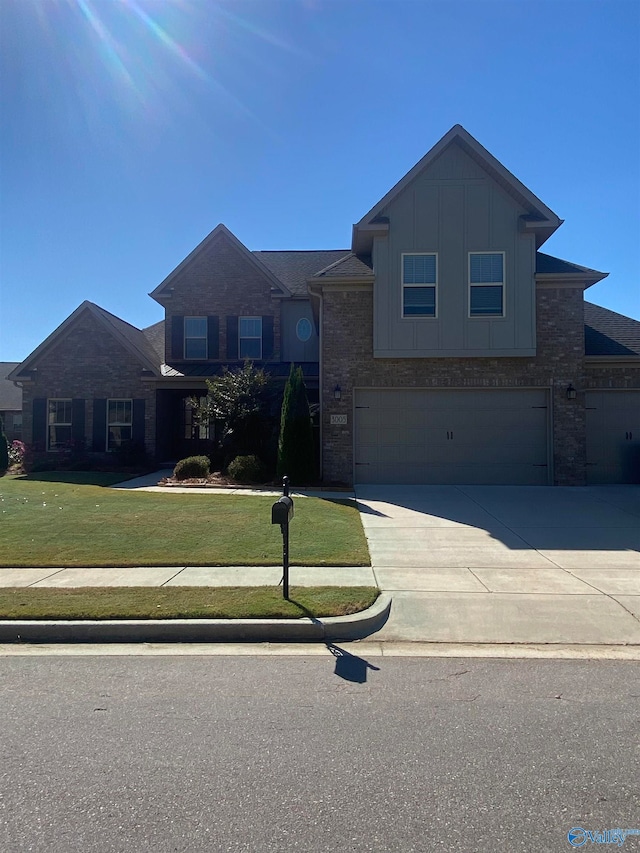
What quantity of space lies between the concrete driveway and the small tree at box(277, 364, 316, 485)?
2.24 meters

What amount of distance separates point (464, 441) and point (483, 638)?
9.66 m

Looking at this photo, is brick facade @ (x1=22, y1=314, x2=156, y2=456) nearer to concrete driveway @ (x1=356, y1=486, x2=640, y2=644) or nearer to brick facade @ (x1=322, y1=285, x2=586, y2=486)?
brick facade @ (x1=322, y1=285, x2=586, y2=486)

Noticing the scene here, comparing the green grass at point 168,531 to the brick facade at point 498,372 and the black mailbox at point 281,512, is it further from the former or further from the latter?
the brick facade at point 498,372

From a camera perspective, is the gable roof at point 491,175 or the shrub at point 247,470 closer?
the gable roof at point 491,175

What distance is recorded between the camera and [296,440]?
14.2 meters

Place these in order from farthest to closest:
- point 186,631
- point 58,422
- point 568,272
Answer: point 58,422
point 568,272
point 186,631

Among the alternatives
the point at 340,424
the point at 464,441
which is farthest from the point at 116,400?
the point at 464,441

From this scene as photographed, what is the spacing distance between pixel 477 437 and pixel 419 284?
14.3 feet

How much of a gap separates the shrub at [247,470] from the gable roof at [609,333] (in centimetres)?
947

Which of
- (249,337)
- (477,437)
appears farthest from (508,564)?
(249,337)

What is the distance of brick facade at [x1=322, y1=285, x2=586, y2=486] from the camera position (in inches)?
554

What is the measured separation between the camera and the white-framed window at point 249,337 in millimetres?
20562

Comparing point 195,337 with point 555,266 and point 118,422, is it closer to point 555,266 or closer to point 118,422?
point 118,422

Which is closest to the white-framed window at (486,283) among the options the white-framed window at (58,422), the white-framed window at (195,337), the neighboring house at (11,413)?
the white-framed window at (195,337)
